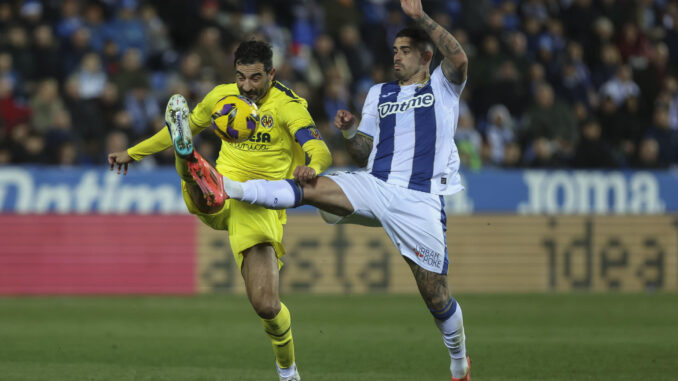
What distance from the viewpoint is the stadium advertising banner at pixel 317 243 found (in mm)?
15312

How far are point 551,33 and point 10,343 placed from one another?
44.2 feet

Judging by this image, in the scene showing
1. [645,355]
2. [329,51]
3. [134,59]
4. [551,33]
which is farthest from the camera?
[551,33]

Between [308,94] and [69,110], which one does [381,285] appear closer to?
[308,94]

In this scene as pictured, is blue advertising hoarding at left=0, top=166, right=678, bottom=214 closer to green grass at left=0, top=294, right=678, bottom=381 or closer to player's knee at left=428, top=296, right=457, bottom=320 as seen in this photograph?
green grass at left=0, top=294, right=678, bottom=381

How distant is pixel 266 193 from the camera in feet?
22.6

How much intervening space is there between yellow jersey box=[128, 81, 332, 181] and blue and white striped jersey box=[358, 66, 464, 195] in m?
0.57

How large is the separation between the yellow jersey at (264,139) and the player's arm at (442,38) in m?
1.11

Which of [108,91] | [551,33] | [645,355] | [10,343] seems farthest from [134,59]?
[645,355]

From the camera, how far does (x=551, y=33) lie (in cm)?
2053

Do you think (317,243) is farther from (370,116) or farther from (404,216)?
(404,216)

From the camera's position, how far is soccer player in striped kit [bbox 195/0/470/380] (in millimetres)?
7051

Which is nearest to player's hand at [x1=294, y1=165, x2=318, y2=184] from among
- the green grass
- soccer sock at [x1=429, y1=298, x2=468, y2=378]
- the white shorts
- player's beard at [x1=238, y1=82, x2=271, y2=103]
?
the white shorts

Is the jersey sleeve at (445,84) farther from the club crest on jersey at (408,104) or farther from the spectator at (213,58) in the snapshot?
the spectator at (213,58)

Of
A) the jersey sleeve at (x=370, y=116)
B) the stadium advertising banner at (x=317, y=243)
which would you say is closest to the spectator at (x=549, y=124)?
the stadium advertising banner at (x=317, y=243)
